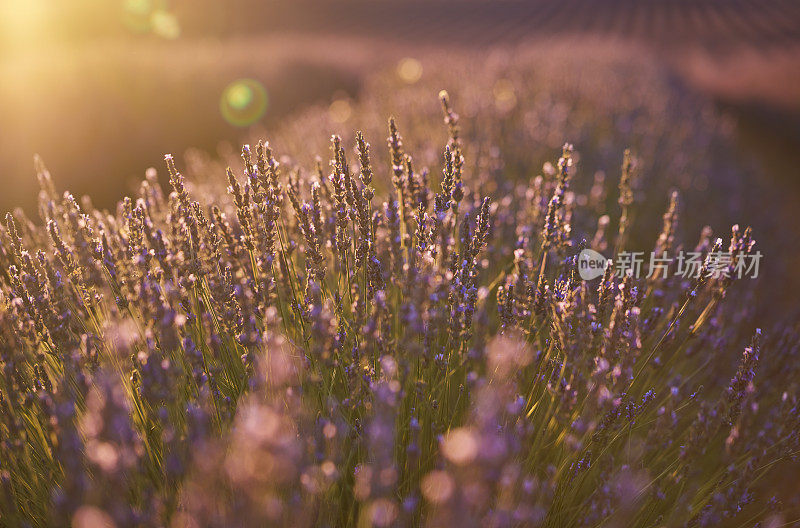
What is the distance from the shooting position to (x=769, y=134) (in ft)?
29.3

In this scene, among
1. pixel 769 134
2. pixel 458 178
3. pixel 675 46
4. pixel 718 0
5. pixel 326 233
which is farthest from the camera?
pixel 718 0

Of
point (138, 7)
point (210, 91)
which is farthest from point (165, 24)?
point (210, 91)

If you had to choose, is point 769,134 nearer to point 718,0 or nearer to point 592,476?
point 592,476

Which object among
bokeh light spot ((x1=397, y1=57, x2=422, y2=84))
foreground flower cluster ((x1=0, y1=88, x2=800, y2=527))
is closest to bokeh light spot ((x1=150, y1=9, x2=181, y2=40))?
bokeh light spot ((x1=397, y1=57, x2=422, y2=84))

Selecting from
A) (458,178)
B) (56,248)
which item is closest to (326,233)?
(458,178)

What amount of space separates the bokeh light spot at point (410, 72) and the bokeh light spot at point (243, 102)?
118 inches

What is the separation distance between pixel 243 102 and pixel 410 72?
367cm

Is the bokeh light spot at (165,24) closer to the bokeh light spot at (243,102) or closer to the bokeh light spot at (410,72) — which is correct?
the bokeh light spot at (243,102)

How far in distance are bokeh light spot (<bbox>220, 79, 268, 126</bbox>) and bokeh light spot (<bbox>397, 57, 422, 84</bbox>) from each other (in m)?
3.01

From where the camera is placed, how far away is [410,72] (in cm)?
1132

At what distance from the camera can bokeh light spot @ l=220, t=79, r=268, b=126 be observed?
10.2 metres

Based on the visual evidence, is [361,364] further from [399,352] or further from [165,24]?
[165,24]

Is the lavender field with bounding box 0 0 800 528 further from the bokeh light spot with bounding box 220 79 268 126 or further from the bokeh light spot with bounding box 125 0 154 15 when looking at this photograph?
the bokeh light spot with bounding box 125 0 154 15

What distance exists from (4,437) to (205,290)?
0.79 meters
